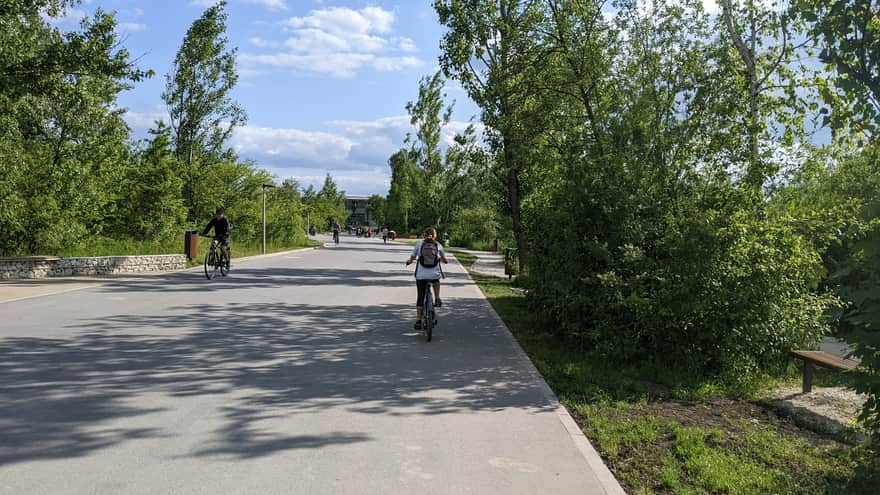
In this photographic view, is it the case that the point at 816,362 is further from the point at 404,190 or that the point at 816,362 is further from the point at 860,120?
the point at 404,190

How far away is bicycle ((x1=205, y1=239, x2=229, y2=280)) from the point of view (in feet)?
58.5

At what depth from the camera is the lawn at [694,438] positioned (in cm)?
428

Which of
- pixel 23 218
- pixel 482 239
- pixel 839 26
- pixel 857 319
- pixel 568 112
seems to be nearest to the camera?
pixel 857 319

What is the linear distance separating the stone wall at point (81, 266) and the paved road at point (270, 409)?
5.46 m

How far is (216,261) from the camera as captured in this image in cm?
1830

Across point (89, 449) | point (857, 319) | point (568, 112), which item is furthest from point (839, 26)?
point (568, 112)

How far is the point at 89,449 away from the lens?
4.43 m

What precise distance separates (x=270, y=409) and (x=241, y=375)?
1382 mm

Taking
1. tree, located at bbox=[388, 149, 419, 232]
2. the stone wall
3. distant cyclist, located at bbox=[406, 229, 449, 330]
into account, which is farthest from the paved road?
tree, located at bbox=[388, 149, 419, 232]

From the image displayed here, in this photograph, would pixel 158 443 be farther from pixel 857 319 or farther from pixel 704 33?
pixel 704 33

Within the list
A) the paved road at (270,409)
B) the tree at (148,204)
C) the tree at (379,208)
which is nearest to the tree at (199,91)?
the tree at (148,204)

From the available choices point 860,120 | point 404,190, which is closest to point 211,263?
point 860,120

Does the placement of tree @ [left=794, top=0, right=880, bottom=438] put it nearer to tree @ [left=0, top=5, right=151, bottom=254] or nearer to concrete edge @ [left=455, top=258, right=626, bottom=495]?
concrete edge @ [left=455, top=258, right=626, bottom=495]

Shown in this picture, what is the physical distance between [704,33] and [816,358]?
4719 millimetres
